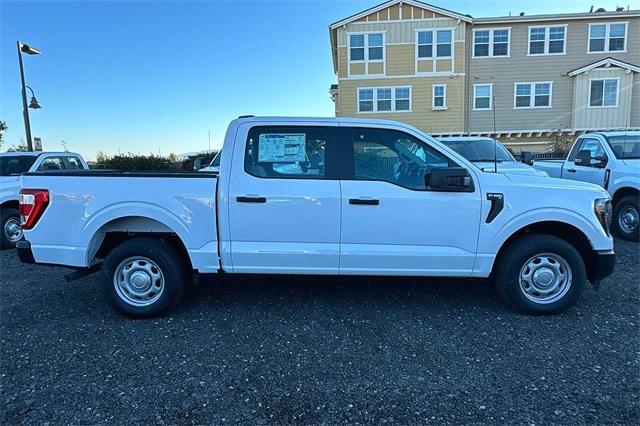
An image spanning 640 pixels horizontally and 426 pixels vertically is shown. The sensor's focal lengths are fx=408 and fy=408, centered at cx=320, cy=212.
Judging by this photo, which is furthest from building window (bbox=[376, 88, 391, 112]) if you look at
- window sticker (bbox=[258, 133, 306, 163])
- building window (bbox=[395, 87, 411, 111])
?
window sticker (bbox=[258, 133, 306, 163])

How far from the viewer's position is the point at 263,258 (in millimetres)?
3889

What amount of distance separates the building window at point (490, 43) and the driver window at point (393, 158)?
21918 millimetres

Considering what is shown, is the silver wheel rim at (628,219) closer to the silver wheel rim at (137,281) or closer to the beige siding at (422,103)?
the silver wheel rim at (137,281)

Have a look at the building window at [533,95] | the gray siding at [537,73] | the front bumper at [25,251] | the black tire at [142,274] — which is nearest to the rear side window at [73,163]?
the front bumper at [25,251]

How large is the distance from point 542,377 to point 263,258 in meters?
2.46

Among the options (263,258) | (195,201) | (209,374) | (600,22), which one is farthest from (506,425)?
(600,22)

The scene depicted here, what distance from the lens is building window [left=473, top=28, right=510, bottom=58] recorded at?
2256 cm

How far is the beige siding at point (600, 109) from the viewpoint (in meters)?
22.4

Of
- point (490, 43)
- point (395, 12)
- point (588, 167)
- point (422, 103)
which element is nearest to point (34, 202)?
point (588, 167)

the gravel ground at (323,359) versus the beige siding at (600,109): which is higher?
the beige siding at (600,109)

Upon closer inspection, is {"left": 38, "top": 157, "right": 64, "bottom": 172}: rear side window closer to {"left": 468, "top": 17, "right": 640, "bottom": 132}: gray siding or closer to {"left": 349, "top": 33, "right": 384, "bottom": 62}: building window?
{"left": 349, "top": 33, "right": 384, "bottom": 62}: building window

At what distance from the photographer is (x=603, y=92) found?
22672mm

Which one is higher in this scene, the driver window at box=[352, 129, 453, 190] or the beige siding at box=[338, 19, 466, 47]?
the beige siding at box=[338, 19, 466, 47]

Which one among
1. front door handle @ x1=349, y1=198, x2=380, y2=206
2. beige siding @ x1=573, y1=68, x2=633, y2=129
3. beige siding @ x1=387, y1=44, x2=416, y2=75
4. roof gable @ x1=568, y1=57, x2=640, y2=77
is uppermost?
beige siding @ x1=387, y1=44, x2=416, y2=75
